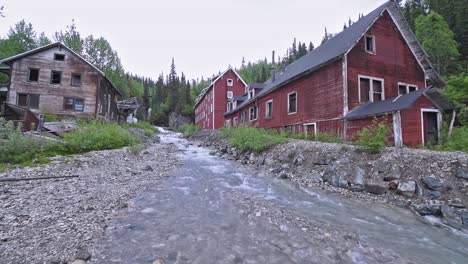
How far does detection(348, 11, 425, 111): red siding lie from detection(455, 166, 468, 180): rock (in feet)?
23.4

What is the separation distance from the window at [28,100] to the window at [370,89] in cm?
2858

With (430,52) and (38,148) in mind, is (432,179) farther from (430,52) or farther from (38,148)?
(430,52)

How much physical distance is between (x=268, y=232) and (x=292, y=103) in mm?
13801

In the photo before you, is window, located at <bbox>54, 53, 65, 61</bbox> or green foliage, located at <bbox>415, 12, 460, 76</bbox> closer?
window, located at <bbox>54, 53, 65, 61</bbox>

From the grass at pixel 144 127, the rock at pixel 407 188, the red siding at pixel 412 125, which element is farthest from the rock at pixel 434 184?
the grass at pixel 144 127

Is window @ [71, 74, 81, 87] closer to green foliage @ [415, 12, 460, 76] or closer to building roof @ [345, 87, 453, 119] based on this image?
building roof @ [345, 87, 453, 119]

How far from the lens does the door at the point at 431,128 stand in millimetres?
10219

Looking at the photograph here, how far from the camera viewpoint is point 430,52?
28.7m

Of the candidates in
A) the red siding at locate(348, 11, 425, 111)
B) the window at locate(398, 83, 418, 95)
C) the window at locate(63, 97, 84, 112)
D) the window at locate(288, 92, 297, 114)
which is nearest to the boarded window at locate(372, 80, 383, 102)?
the red siding at locate(348, 11, 425, 111)

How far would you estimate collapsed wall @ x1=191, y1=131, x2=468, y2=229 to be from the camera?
5070mm

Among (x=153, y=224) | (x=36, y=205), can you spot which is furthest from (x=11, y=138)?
(x=153, y=224)

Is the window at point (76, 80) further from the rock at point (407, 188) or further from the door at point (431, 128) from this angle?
the door at point (431, 128)

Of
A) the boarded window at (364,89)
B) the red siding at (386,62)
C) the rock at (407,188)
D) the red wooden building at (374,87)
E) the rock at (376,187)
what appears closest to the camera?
the rock at (407,188)

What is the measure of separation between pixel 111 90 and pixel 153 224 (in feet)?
101
